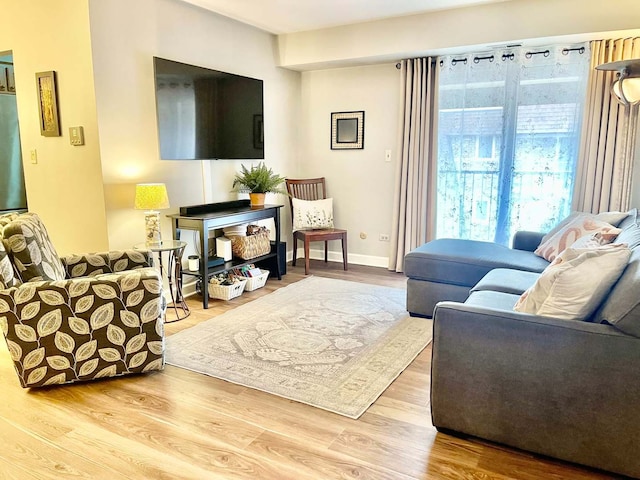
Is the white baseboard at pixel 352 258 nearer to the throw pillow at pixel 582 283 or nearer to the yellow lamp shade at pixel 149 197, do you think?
the yellow lamp shade at pixel 149 197

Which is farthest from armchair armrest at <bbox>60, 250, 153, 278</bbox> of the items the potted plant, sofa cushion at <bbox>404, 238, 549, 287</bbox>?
sofa cushion at <bbox>404, 238, 549, 287</bbox>

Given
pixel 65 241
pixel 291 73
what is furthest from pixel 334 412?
pixel 291 73

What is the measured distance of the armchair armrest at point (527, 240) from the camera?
146 inches

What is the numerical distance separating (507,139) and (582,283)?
280 centimetres

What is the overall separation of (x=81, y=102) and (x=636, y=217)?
3860mm

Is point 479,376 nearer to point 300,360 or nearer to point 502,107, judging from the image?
point 300,360

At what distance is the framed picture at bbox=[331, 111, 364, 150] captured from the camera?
5.07m

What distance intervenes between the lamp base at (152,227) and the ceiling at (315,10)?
1827 mm

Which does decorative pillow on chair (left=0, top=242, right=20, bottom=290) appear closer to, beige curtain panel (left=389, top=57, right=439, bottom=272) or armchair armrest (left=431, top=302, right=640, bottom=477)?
armchair armrest (left=431, top=302, right=640, bottom=477)

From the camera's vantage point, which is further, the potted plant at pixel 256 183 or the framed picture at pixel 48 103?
the potted plant at pixel 256 183

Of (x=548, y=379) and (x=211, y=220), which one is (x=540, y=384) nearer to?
(x=548, y=379)

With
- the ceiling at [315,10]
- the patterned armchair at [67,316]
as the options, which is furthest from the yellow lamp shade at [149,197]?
the ceiling at [315,10]

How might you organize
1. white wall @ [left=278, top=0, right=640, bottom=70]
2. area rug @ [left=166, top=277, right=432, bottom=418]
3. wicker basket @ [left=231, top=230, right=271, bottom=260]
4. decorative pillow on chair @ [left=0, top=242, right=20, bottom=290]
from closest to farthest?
Result: decorative pillow on chair @ [left=0, top=242, right=20, bottom=290]
area rug @ [left=166, top=277, right=432, bottom=418]
white wall @ [left=278, top=0, right=640, bottom=70]
wicker basket @ [left=231, top=230, right=271, bottom=260]

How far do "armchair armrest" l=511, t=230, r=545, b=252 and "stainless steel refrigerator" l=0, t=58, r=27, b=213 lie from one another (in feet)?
17.3
